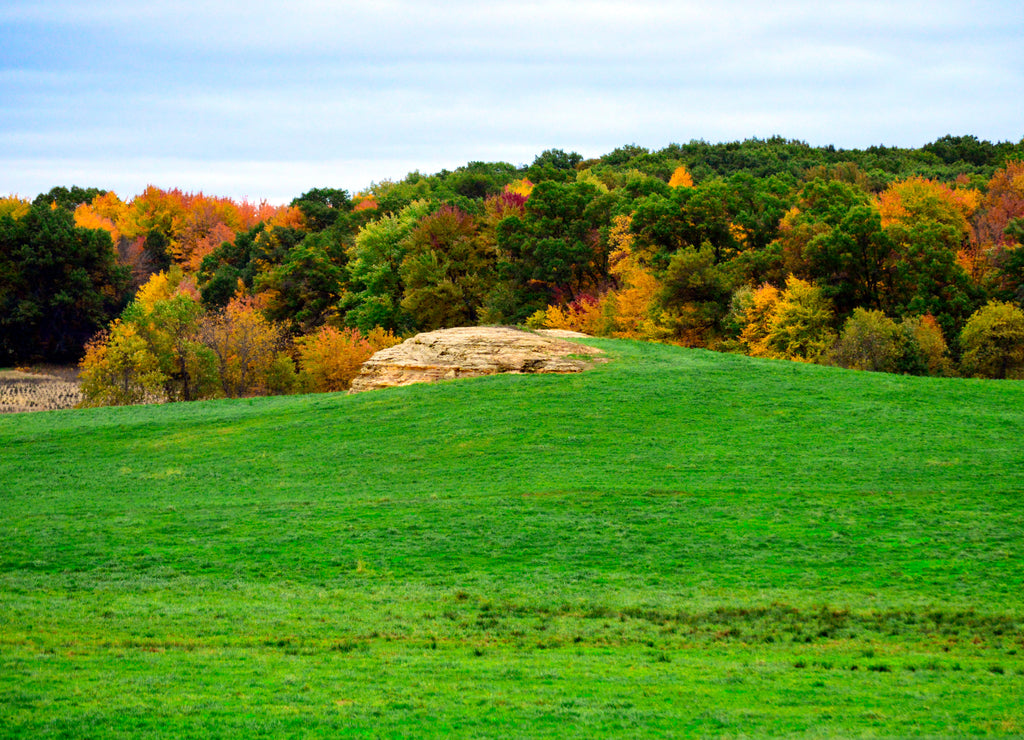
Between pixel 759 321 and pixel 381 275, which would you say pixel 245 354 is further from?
pixel 759 321

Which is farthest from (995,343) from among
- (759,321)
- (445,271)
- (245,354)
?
(245,354)

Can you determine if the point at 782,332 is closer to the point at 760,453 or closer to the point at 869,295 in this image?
the point at 869,295

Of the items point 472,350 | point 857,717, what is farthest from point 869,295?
point 857,717

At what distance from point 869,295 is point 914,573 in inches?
1466

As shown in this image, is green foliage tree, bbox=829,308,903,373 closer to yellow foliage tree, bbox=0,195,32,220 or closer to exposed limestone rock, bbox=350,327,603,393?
exposed limestone rock, bbox=350,327,603,393

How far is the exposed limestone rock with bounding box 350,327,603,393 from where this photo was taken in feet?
109

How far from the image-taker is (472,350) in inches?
1348

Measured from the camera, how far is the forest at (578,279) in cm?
4884

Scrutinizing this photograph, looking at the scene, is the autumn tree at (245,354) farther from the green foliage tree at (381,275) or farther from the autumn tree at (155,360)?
the green foliage tree at (381,275)

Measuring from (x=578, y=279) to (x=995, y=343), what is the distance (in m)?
26.1

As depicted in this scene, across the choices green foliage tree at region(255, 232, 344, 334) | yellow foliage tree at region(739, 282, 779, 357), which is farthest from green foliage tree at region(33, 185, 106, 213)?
yellow foliage tree at region(739, 282, 779, 357)

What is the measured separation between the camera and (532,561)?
59.4 feet

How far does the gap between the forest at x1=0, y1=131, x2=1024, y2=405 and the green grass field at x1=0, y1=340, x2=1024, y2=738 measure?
17.9 m

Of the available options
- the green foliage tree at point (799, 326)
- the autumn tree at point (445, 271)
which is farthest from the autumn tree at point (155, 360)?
the green foliage tree at point (799, 326)
